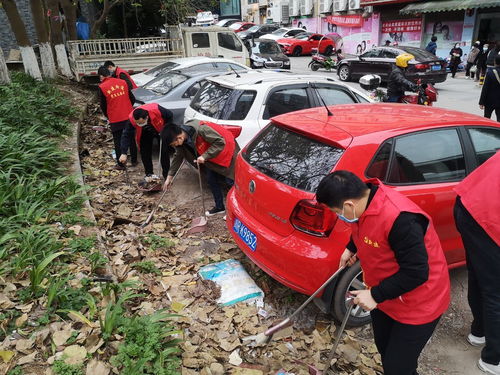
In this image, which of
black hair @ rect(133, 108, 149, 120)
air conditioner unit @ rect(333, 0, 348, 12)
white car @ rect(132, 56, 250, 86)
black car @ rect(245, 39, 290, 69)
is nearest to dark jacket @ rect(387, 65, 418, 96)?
white car @ rect(132, 56, 250, 86)

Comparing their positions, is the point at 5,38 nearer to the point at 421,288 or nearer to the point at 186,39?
the point at 186,39

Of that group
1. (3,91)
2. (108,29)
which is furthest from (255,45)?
(3,91)

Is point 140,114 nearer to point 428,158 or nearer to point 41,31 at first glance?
point 428,158

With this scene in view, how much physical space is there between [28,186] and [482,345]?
15.2 ft

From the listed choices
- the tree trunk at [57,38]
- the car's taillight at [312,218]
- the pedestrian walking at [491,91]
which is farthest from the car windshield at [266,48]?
the car's taillight at [312,218]

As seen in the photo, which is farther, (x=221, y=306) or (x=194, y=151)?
(x=194, y=151)

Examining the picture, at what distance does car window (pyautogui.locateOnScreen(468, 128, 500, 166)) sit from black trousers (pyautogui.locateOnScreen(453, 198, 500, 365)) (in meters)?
1.07

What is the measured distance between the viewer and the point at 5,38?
2250 cm

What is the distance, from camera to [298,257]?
3.04 metres

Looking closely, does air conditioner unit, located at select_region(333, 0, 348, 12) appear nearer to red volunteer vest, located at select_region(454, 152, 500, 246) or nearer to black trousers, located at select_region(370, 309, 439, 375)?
red volunteer vest, located at select_region(454, 152, 500, 246)

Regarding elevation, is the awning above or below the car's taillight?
above

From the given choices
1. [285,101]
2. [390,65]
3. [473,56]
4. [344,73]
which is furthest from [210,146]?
[473,56]

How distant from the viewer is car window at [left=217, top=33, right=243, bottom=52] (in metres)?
14.3

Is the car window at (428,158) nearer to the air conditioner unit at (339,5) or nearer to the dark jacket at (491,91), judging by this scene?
the dark jacket at (491,91)
